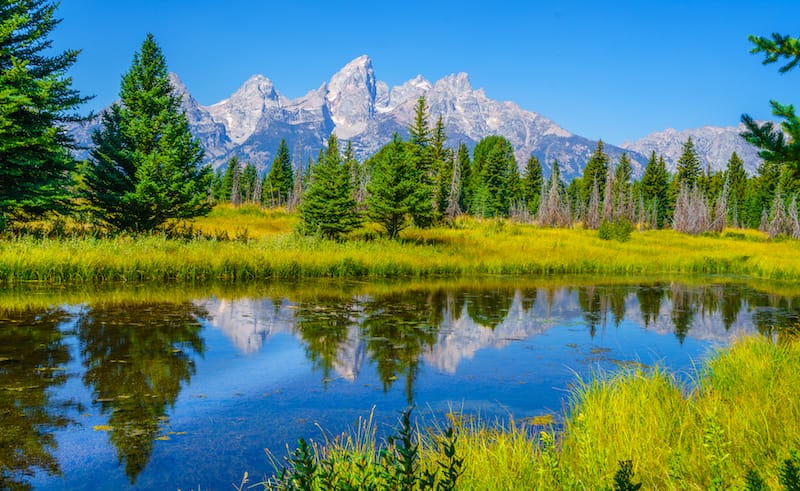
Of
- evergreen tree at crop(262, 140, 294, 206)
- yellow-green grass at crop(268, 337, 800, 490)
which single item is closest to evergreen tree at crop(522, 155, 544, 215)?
evergreen tree at crop(262, 140, 294, 206)

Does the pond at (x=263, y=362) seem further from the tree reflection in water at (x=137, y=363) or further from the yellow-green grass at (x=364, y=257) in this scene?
the yellow-green grass at (x=364, y=257)

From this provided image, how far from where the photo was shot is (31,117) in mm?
18797

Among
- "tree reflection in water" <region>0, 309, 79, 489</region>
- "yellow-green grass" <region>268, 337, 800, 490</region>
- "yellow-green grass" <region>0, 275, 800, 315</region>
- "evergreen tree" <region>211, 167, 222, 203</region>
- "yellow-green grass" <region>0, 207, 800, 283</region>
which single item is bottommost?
"tree reflection in water" <region>0, 309, 79, 489</region>

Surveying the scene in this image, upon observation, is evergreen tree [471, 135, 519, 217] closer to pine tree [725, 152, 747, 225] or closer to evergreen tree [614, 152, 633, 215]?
evergreen tree [614, 152, 633, 215]

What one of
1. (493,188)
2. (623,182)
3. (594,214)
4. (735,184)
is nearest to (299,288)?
(594,214)

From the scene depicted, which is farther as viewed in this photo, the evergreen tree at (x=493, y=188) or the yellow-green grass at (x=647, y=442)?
the evergreen tree at (x=493, y=188)

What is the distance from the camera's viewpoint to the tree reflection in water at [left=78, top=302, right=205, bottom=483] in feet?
18.2

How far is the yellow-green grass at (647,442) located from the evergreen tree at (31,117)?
58.5 ft

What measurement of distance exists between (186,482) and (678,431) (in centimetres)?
419

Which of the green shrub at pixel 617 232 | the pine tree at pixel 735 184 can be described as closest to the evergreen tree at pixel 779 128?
the green shrub at pixel 617 232

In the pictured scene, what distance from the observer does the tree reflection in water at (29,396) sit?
477 cm

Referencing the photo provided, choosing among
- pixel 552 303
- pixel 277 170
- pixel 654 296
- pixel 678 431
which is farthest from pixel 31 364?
pixel 277 170

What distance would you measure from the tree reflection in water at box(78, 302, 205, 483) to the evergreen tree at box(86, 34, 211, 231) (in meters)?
10.5

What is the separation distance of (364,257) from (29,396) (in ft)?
51.1
